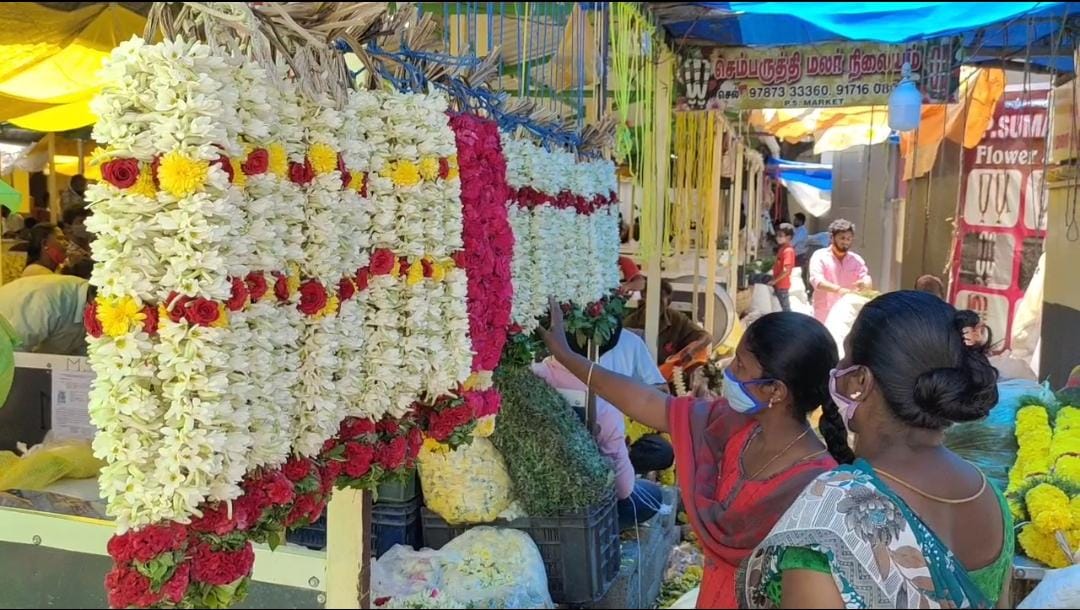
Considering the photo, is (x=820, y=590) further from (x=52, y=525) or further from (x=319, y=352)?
(x=52, y=525)

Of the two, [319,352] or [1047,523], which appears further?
[1047,523]

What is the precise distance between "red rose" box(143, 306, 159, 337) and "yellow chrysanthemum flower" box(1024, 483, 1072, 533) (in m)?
3.16

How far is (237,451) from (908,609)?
1105 mm

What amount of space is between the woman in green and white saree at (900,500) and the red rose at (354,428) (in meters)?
0.86

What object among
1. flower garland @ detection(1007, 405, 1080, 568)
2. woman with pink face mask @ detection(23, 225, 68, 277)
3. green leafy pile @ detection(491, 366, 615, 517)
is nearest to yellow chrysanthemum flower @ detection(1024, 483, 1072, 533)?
flower garland @ detection(1007, 405, 1080, 568)

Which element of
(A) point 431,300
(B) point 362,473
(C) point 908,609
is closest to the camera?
(C) point 908,609

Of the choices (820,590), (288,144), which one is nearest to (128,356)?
(288,144)

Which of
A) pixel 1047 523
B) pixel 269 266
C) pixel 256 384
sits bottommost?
pixel 1047 523

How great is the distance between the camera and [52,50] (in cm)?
489

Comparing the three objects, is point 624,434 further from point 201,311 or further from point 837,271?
point 837,271

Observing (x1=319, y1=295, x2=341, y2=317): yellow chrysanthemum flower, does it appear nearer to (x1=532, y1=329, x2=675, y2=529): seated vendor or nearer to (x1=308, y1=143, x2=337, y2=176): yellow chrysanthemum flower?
(x1=308, y1=143, x2=337, y2=176): yellow chrysanthemum flower

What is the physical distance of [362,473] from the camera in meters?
1.96

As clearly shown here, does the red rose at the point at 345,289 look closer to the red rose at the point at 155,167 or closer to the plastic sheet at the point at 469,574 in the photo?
the red rose at the point at 155,167

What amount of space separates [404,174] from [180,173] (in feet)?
2.18
